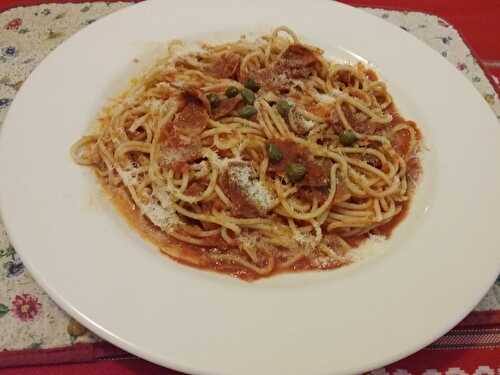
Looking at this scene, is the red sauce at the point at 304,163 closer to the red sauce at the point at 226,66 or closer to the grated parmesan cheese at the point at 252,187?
the grated parmesan cheese at the point at 252,187

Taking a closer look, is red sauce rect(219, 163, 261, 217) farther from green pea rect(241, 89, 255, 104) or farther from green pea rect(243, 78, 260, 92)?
green pea rect(243, 78, 260, 92)

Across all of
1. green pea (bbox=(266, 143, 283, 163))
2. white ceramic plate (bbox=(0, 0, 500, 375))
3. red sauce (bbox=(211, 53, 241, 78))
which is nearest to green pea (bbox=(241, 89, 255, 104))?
red sauce (bbox=(211, 53, 241, 78))

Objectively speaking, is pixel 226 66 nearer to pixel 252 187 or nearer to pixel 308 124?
pixel 308 124

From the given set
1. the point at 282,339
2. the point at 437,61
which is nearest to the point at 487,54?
the point at 437,61

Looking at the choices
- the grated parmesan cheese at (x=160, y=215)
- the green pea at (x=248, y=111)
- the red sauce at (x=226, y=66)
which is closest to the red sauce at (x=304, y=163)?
the green pea at (x=248, y=111)

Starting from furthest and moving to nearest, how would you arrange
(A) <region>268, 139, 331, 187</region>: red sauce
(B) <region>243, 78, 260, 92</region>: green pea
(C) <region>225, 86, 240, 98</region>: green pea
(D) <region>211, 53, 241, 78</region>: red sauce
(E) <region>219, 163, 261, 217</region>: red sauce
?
(D) <region>211, 53, 241, 78</region>: red sauce < (B) <region>243, 78, 260, 92</region>: green pea < (C) <region>225, 86, 240, 98</region>: green pea < (A) <region>268, 139, 331, 187</region>: red sauce < (E) <region>219, 163, 261, 217</region>: red sauce

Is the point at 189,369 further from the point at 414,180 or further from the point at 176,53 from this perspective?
the point at 176,53
